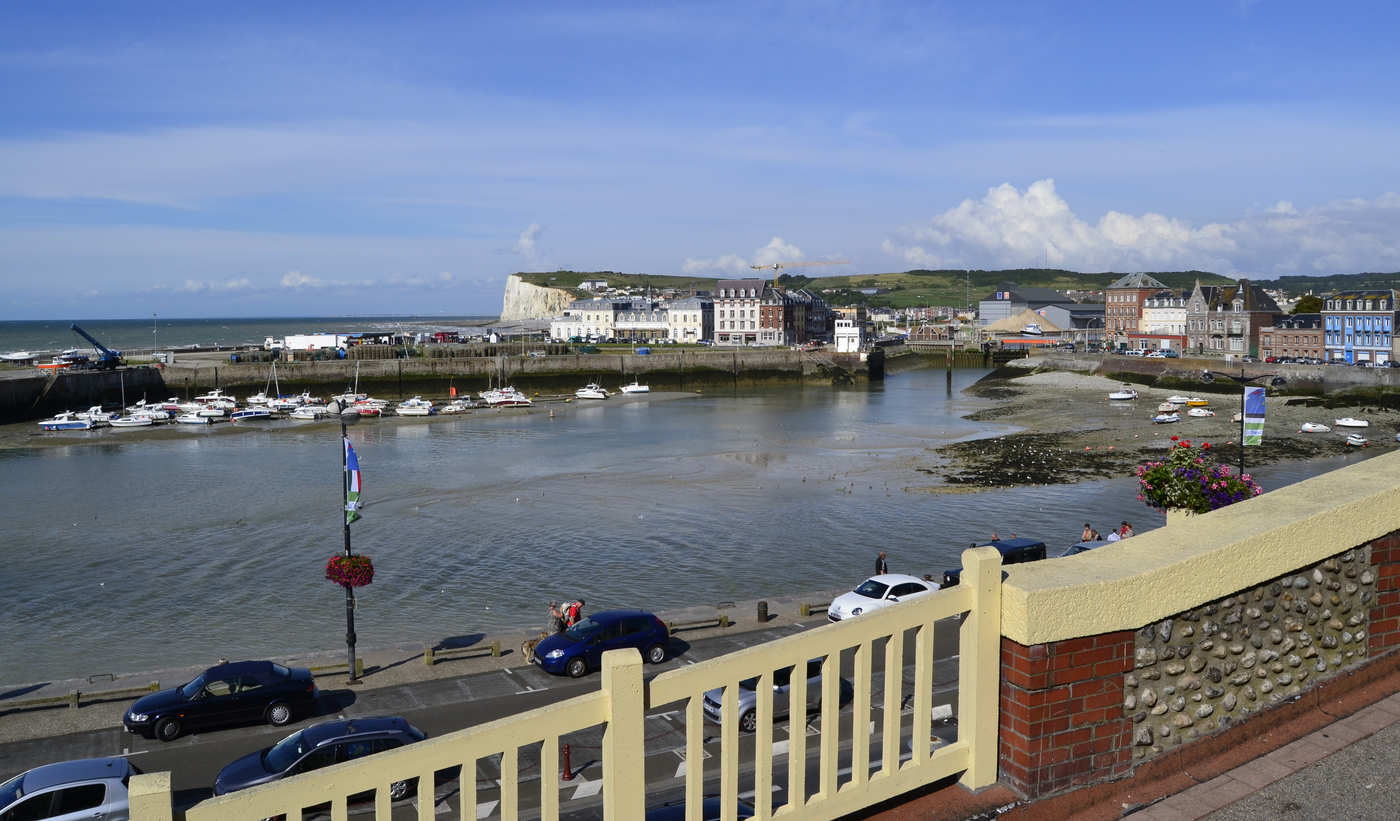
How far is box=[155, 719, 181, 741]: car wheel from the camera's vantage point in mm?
16594

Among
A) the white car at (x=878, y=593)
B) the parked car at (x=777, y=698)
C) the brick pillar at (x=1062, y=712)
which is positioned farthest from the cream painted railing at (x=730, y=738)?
the white car at (x=878, y=593)

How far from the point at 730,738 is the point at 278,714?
14.4m

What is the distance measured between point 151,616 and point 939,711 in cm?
2187

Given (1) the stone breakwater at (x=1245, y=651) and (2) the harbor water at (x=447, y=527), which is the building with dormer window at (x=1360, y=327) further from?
(1) the stone breakwater at (x=1245, y=651)

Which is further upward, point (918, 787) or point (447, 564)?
point (918, 787)

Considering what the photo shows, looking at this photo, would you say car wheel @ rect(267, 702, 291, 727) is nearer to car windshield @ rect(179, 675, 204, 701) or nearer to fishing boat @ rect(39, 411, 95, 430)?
car windshield @ rect(179, 675, 204, 701)

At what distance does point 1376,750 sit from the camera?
6555 millimetres

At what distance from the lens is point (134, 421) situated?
241 feet

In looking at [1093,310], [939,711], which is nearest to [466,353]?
[939,711]

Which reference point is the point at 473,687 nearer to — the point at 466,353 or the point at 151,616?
the point at 151,616

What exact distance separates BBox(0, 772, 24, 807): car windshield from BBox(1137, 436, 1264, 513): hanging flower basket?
17006mm

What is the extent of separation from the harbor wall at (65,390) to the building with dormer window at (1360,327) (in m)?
110

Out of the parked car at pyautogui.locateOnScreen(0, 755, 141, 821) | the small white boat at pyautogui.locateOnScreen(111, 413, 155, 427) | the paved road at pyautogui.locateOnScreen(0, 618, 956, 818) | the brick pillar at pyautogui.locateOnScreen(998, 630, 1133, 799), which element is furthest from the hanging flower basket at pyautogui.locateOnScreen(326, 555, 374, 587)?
the small white boat at pyautogui.locateOnScreen(111, 413, 155, 427)

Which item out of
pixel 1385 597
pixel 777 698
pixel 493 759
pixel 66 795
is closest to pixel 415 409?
pixel 493 759
